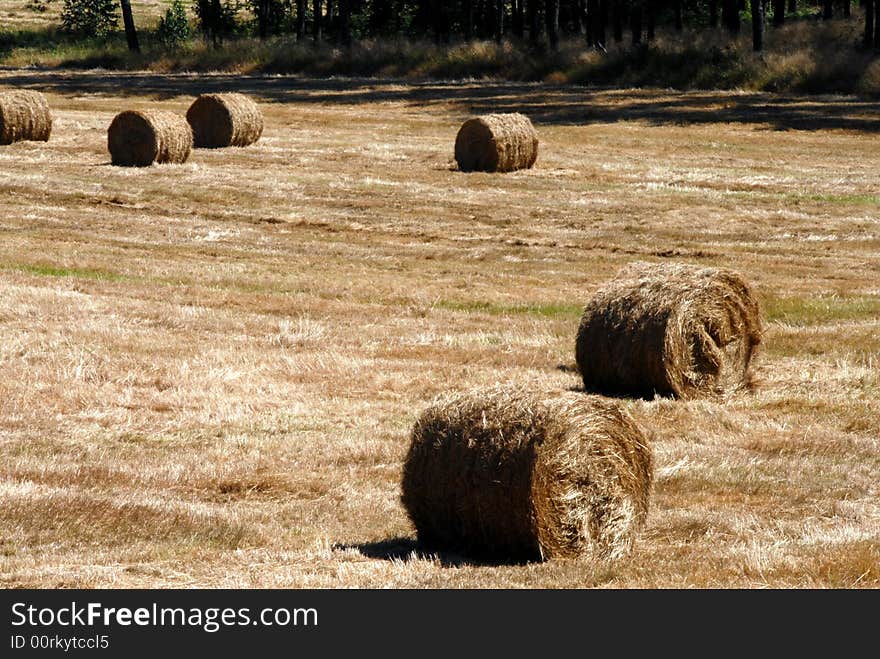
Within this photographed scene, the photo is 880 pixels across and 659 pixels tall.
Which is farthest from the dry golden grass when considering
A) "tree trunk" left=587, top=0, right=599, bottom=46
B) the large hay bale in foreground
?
"tree trunk" left=587, top=0, right=599, bottom=46

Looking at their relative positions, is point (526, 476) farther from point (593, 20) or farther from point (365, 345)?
point (593, 20)

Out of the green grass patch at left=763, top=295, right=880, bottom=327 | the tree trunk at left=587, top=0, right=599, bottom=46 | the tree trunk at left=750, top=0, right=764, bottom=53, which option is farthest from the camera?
the tree trunk at left=587, top=0, right=599, bottom=46

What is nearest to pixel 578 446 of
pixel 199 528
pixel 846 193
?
pixel 199 528

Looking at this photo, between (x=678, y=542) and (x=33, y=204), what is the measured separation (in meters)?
20.1

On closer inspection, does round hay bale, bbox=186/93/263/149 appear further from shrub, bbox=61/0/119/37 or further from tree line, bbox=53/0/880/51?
shrub, bbox=61/0/119/37

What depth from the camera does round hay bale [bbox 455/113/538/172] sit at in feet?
101

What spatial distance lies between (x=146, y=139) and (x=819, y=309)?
58.4 feet

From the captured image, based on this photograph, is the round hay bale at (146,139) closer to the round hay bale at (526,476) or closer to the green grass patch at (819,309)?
the green grass patch at (819,309)

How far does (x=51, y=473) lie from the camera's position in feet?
31.9

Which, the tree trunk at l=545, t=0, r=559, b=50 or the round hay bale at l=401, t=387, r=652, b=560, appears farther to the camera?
the tree trunk at l=545, t=0, r=559, b=50

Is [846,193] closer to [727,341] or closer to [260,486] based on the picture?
[727,341]

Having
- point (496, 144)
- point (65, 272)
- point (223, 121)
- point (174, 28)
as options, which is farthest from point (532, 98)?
point (174, 28)

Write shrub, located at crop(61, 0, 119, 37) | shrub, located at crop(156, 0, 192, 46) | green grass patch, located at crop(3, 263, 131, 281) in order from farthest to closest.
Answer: shrub, located at crop(61, 0, 119, 37), shrub, located at crop(156, 0, 192, 46), green grass patch, located at crop(3, 263, 131, 281)

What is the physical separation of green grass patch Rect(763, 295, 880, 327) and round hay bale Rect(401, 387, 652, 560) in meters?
8.78
